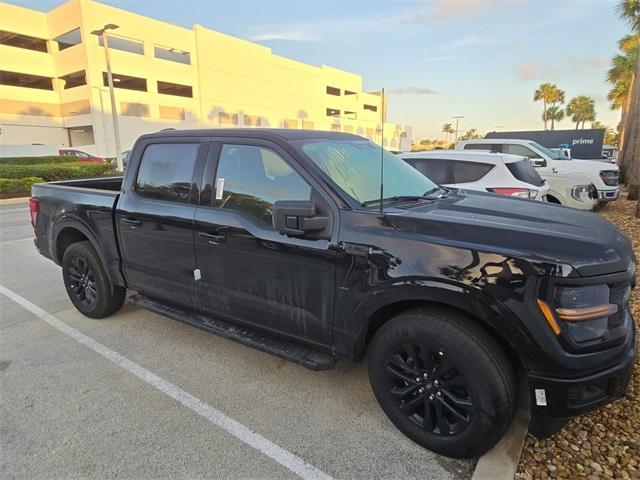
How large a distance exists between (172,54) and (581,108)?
72.8 metres

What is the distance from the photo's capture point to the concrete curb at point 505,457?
2225 millimetres

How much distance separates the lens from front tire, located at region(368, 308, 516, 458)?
219 cm

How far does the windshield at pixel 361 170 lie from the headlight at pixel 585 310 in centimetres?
127

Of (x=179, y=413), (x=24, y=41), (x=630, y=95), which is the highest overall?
(x=24, y=41)

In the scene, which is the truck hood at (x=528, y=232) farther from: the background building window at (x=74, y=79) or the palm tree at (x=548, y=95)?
the palm tree at (x=548, y=95)

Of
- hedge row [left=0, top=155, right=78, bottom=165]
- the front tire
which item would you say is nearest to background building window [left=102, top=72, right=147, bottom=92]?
hedge row [left=0, top=155, right=78, bottom=165]

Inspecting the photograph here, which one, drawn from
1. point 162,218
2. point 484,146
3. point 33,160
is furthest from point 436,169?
point 33,160

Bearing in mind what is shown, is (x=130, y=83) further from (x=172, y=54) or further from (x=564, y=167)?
(x=564, y=167)

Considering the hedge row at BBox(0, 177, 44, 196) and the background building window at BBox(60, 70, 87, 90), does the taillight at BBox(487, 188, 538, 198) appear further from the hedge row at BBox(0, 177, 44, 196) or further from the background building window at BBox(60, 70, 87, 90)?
the background building window at BBox(60, 70, 87, 90)

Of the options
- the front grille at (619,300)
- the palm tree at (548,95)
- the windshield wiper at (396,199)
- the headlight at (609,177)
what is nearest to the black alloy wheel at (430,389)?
the front grille at (619,300)

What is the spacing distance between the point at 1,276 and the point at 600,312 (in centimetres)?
701

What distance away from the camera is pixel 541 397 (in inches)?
83.5

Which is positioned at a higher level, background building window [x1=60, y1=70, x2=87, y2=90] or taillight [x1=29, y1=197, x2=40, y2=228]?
background building window [x1=60, y1=70, x2=87, y2=90]

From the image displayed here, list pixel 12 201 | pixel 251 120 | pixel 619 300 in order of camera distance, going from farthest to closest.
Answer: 1. pixel 251 120
2. pixel 12 201
3. pixel 619 300
